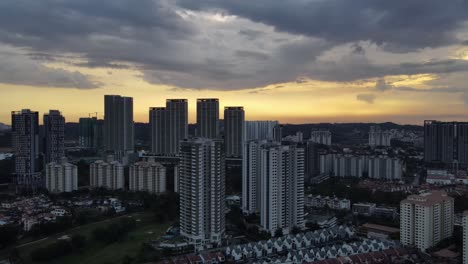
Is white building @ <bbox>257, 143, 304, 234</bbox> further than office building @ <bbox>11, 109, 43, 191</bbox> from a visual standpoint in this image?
No

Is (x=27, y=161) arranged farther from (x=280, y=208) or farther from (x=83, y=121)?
(x=83, y=121)

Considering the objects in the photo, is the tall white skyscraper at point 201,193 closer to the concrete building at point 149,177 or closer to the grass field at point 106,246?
the grass field at point 106,246

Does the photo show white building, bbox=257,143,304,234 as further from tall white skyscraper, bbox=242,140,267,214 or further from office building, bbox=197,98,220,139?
office building, bbox=197,98,220,139

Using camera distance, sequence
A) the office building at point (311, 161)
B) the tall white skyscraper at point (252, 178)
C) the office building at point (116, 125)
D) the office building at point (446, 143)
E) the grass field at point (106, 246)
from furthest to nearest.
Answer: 1. the office building at point (116, 125)
2. the office building at point (446, 143)
3. the office building at point (311, 161)
4. the tall white skyscraper at point (252, 178)
5. the grass field at point (106, 246)

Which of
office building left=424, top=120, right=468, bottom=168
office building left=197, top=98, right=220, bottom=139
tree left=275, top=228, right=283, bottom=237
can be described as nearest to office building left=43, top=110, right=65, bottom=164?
office building left=197, top=98, right=220, bottom=139

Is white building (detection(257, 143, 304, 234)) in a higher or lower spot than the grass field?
higher

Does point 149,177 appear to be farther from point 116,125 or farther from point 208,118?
point 116,125

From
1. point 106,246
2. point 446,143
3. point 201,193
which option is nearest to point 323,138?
point 446,143

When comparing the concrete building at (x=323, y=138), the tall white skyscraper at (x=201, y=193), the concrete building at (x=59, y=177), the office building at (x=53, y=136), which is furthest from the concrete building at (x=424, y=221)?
the concrete building at (x=323, y=138)
